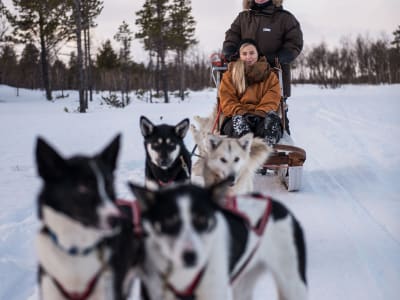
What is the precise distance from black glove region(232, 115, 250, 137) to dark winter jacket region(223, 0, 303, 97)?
1314 millimetres

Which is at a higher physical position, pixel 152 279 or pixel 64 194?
pixel 64 194

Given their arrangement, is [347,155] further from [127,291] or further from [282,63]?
[127,291]

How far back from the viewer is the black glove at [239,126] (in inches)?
191

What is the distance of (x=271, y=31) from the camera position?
19.5 ft

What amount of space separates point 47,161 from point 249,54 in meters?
3.89

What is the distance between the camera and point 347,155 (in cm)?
780

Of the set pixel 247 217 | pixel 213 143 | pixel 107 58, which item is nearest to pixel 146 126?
pixel 213 143

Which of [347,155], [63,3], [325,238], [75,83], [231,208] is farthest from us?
[75,83]

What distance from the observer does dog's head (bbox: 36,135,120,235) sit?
1.52 meters

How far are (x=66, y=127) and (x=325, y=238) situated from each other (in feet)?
36.3

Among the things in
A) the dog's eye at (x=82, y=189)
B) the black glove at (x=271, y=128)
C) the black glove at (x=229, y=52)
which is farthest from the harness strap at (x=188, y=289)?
the black glove at (x=229, y=52)

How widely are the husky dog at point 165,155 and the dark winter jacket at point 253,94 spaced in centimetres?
116

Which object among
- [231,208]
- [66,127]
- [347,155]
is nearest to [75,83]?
[66,127]

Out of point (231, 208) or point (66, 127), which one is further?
point (66, 127)
